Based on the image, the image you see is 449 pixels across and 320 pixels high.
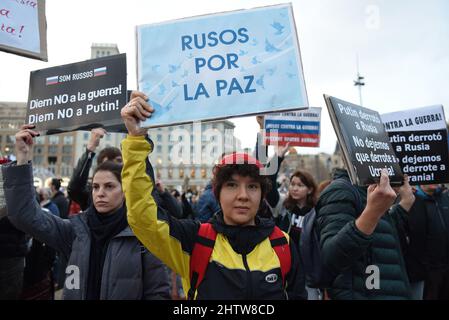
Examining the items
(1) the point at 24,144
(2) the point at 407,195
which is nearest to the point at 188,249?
(1) the point at 24,144

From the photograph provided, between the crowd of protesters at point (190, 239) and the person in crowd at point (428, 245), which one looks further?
the person in crowd at point (428, 245)

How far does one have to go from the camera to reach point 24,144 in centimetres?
258

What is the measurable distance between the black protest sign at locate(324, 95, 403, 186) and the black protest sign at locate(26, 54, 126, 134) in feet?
5.27

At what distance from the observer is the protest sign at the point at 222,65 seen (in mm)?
2258

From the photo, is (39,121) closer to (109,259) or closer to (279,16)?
(109,259)

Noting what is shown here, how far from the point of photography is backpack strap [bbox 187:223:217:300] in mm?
1947

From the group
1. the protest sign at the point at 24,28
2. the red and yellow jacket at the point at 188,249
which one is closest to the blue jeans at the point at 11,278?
the protest sign at the point at 24,28

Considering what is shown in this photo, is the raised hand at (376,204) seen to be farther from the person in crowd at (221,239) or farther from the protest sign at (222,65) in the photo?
the protest sign at (222,65)

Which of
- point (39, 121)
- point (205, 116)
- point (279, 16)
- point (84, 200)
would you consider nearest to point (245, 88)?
point (205, 116)

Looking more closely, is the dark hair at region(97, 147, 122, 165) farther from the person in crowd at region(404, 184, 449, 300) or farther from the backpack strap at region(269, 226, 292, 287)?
the person in crowd at region(404, 184, 449, 300)

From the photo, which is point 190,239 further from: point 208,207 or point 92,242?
point 208,207

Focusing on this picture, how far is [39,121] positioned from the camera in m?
2.89

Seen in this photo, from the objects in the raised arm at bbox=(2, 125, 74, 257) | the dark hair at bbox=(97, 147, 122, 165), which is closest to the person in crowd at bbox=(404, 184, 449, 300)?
the dark hair at bbox=(97, 147, 122, 165)

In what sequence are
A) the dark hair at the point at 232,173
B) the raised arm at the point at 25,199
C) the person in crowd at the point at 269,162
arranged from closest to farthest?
the dark hair at the point at 232,173 < the raised arm at the point at 25,199 < the person in crowd at the point at 269,162
